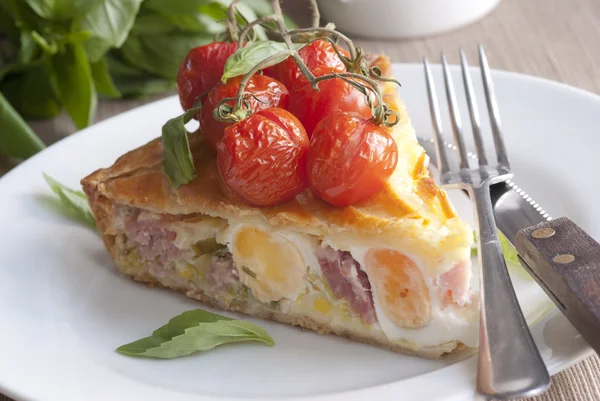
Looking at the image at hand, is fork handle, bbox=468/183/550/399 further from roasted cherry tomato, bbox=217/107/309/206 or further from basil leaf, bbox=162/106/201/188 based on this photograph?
basil leaf, bbox=162/106/201/188

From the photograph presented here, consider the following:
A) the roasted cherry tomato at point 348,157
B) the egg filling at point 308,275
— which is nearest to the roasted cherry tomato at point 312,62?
the roasted cherry tomato at point 348,157

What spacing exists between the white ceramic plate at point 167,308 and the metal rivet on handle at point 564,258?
0.21 meters

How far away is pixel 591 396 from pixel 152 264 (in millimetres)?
1849

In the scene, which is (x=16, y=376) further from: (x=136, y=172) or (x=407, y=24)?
(x=407, y=24)

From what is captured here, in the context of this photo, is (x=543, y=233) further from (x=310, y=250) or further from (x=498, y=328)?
(x=310, y=250)

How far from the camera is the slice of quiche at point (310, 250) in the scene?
2717mm

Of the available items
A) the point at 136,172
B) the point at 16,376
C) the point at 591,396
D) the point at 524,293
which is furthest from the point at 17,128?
the point at 591,396

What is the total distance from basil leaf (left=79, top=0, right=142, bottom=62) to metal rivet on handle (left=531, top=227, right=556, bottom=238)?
2828 mm

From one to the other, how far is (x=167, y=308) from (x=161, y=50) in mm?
2263

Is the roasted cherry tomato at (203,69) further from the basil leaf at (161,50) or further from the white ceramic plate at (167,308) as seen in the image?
the basil leaf at (161,50)

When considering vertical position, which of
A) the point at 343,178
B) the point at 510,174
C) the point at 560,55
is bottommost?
the point at 560,55

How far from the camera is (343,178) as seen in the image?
2.68 metres

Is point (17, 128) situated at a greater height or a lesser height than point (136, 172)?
lesser

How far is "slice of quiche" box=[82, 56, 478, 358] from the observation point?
272cm
